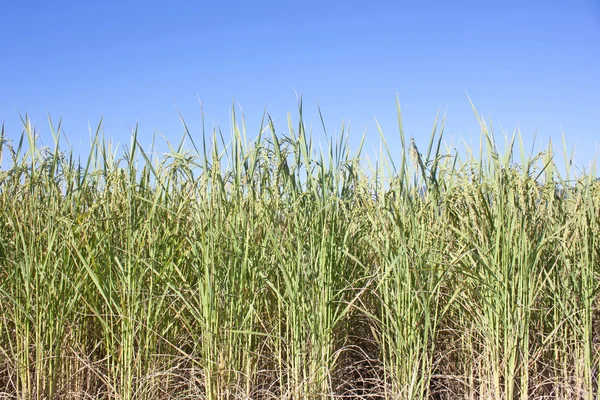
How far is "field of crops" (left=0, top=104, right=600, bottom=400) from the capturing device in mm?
2160

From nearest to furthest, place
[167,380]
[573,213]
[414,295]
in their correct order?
[414,295] < [167,380] < [573,213]

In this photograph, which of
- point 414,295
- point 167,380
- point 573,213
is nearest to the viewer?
point 414,295

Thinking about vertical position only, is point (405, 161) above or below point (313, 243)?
above

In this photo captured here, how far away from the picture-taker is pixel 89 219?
240 cm

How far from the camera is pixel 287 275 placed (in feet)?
7.38

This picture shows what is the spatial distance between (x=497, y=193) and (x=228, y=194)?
1165mm

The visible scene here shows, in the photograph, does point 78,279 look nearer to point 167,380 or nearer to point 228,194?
point 167,380

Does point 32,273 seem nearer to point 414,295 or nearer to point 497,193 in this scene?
point 414,295

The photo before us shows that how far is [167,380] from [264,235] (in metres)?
0.77

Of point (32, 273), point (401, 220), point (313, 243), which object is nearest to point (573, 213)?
point (401, 220)

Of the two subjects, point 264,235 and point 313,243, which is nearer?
point 313,243

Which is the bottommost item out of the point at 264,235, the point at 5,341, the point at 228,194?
the point at 5,341

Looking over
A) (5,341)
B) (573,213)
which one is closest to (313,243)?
(573,213)

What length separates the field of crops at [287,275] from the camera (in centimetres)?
216
